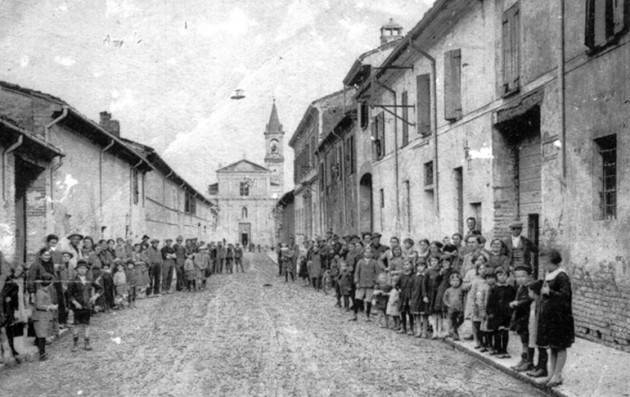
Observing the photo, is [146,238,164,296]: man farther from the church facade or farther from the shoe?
the church facade

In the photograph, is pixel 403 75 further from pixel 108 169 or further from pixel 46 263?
pixel 46 263

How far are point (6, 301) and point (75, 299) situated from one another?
1.41 metres

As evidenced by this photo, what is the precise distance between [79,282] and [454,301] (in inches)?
225

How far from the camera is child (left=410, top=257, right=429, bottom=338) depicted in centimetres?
1148

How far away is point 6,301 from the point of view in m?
9.40

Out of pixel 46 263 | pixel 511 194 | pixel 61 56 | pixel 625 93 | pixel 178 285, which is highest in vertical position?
pixel 61 56

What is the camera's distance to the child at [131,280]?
17922 mm

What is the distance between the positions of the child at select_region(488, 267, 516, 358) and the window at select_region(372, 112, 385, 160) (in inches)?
588

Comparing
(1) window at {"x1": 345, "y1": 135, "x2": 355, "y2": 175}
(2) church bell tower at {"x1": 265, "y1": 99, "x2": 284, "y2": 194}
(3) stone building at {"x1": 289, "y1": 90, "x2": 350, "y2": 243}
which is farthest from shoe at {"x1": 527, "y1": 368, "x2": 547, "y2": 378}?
(2) church bell tower at {"x1": 265, "y1": 99, "x2": 284, "y2": 194}

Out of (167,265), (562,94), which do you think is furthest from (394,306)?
(167,265)

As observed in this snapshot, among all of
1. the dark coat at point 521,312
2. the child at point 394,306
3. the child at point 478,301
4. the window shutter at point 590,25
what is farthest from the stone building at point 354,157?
the dark coat at point 521,312

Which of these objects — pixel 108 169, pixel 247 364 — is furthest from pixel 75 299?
pixel 108 169

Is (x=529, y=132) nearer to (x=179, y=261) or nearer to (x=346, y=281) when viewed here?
(x=346, y=281)

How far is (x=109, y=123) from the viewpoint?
97.5ft
